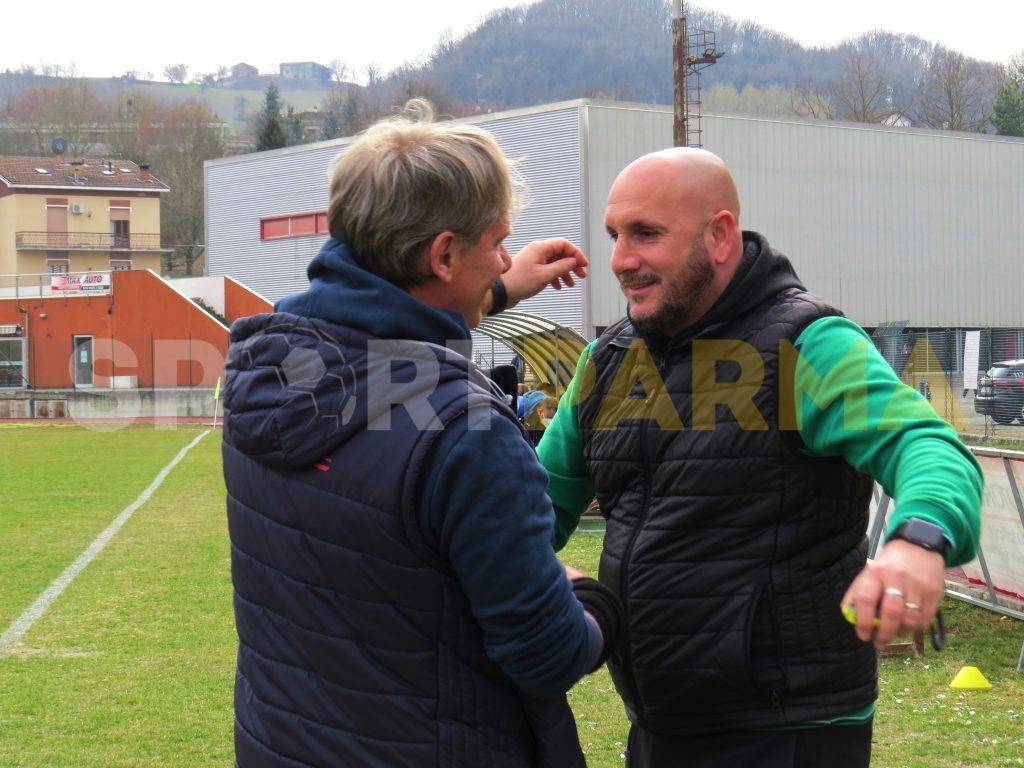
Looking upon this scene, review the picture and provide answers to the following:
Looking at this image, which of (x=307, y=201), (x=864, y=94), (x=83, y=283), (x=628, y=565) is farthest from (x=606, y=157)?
(x=628, y=565)

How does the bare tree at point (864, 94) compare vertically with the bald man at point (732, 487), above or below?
above

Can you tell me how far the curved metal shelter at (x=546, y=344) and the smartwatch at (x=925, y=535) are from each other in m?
14.5

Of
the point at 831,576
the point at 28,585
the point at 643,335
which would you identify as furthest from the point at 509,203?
the point at 28,585

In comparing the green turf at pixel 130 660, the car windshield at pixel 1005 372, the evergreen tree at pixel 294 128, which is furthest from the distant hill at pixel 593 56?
the green turf at pixel 130 660

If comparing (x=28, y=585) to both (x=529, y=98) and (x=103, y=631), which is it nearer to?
(x=103, y=631)

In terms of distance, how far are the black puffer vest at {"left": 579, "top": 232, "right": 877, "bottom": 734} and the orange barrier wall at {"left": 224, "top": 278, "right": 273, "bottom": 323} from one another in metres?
48.3

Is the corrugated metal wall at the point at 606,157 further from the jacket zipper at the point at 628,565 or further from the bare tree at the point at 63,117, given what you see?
the bare tree at the point at 63,117

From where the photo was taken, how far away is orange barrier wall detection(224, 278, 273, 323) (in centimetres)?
5031

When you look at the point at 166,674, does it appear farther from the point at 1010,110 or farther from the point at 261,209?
the point at 1010,110

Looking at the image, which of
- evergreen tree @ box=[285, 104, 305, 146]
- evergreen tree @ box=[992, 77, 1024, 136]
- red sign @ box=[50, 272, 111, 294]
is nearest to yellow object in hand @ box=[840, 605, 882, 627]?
red sign @ box=[50, 272, 111, 294]

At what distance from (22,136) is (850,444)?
124858 mm

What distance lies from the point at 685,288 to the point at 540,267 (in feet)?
1.17

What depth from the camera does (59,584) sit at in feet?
35.0

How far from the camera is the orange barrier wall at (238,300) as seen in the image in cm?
5031
